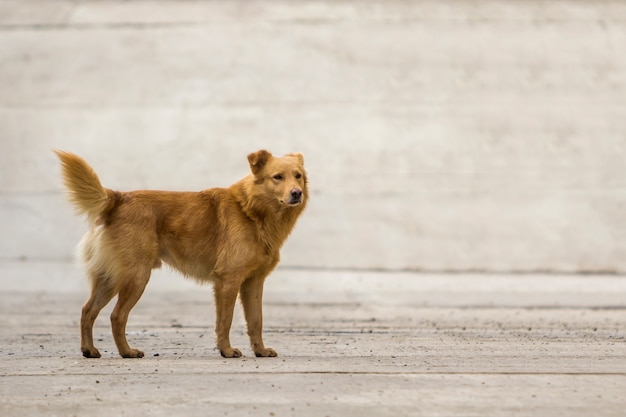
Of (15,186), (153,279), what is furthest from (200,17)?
(153,279)

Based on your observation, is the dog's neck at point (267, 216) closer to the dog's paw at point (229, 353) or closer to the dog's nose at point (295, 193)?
the dog's nose at point (295, 193)

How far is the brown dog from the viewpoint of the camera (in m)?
7.57

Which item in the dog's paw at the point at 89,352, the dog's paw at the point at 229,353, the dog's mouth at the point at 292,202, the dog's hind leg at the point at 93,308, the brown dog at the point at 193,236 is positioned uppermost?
the dog's mouth at the point at 292,202

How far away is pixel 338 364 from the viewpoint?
6.89m

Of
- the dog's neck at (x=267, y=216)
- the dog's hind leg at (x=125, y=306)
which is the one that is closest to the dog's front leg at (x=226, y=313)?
the dog's neck at (x=267, y=216)

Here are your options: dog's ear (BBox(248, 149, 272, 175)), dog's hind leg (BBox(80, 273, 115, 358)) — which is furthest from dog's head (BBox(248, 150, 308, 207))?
dog's hind leg (BBox(80, 273, 115, 358))

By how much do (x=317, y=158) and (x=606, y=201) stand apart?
477 cm

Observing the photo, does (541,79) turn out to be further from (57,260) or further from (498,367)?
(498,367)

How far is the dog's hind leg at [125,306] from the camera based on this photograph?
24.6ft

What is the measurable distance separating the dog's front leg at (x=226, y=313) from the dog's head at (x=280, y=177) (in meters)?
0.67

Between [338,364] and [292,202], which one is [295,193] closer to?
[292,202]

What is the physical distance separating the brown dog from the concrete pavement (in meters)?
Answer: 0.40

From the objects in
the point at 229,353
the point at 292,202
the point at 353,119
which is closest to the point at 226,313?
the point at 229,353

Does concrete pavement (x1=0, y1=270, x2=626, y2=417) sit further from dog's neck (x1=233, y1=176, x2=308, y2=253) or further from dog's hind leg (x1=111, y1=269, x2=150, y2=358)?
dog's neck (x1=233, y1=176, x2=308, y2=253)
